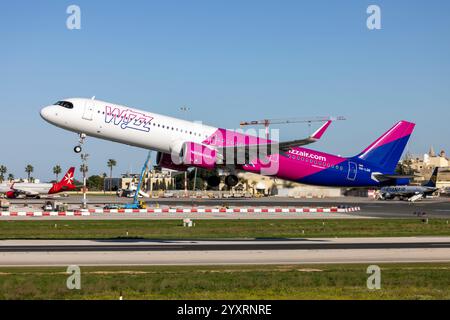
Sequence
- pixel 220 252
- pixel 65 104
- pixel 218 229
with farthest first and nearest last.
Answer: pixel 218 229 < pixel 65 104 < pixel 220 252

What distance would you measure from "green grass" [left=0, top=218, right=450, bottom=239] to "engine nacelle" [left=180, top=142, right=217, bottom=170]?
5220mm

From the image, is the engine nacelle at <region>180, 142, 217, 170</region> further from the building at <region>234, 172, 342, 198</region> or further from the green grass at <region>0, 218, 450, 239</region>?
the building at <region>234, 172, 342, 198</region>

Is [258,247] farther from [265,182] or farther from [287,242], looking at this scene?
[265,182]

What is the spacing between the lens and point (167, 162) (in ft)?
188

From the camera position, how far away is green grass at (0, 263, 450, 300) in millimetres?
23672

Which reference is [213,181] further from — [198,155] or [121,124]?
[121,124]

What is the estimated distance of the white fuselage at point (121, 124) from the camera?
5309 centimetres

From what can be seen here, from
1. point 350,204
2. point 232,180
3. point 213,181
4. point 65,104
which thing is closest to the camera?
point 65,104

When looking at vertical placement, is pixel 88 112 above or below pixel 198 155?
above

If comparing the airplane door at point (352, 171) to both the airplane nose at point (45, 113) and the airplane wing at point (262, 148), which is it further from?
the airplane nose at point (45, 113)

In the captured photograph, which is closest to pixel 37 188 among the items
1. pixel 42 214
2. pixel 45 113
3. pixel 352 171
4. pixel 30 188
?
pixel 30 188

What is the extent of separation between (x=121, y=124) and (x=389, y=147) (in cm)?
2768

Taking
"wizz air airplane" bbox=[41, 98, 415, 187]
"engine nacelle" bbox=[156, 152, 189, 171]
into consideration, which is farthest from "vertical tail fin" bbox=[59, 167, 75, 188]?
"engine nacelle" bbox=[156, 152, 189, 171]
